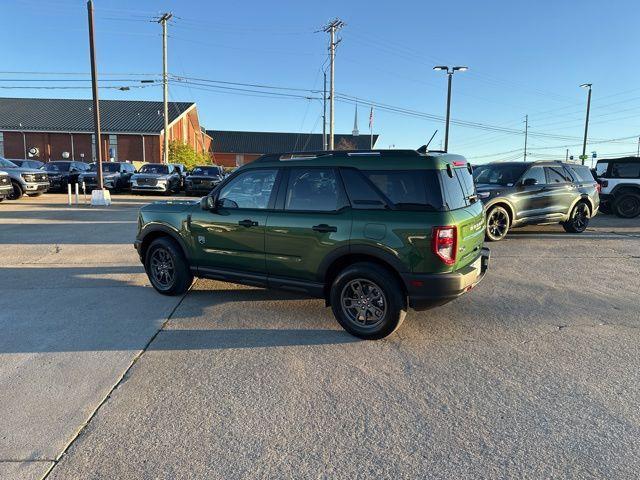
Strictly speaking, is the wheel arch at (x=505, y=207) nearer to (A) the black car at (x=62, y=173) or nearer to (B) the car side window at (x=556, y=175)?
(B) the car side window at (x=556, y=175)

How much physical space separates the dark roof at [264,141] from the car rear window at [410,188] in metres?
79.5

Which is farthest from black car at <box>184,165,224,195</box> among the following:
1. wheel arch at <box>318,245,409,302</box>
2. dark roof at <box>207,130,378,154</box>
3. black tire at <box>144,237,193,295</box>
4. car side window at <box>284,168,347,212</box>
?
dark roof at <box>207,130,378,154</box>

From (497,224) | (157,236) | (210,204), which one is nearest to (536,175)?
(497,224)

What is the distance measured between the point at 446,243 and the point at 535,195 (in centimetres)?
771

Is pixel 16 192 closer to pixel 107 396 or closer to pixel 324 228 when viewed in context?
pixel 324 228

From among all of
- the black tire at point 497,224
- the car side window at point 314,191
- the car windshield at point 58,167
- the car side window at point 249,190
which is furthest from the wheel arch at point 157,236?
the car windshield at point 58,167

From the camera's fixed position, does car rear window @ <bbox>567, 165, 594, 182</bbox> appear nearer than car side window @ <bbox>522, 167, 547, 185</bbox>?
No

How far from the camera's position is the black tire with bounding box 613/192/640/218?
49.7 ft

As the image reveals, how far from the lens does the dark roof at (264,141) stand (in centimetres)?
8400

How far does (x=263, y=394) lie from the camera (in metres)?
3.57

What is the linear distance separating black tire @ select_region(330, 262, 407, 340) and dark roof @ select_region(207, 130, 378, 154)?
79535 mm

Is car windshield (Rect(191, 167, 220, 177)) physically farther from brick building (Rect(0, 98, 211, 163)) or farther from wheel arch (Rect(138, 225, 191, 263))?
brick building (Rect(0, 98, 211, 163))

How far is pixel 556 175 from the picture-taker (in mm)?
11297

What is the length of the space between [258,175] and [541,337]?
11.6 feet
